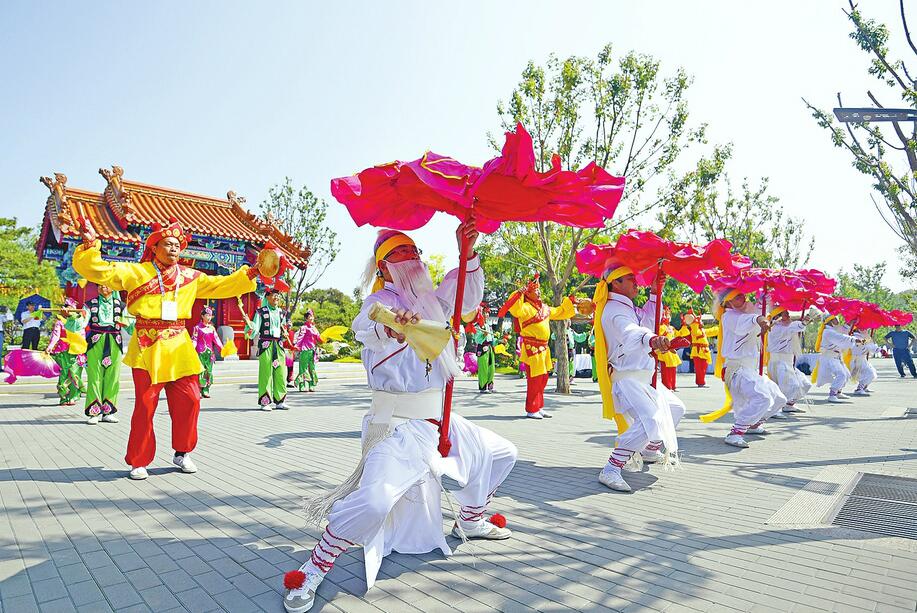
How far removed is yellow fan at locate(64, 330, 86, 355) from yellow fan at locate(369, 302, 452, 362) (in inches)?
408

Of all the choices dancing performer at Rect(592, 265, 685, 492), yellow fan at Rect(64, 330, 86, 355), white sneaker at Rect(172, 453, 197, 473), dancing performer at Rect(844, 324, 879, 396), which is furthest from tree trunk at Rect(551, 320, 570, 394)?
yellow fan at Rect(64, 330, 86, 355)

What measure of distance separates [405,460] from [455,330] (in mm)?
752

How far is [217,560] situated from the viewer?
3.31 m

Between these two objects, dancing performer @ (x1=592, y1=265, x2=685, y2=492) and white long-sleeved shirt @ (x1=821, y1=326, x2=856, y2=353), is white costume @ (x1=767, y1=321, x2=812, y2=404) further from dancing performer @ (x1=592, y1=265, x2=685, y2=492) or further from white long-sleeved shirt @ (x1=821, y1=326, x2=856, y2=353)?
dancing performer @ (x1=592, y1=265, x2=685, y2=492)

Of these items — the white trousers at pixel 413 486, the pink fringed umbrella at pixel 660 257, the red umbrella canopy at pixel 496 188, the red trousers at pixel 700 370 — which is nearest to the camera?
the red umbrella canopy at pixel 496 188

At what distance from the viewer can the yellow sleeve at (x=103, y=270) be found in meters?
4.86

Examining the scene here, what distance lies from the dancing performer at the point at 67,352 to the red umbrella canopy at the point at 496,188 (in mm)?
9964

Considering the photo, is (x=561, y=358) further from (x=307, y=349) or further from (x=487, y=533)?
(x=487, y=533)

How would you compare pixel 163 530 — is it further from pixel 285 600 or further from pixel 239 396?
pixel 239 396

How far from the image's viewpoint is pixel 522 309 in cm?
983

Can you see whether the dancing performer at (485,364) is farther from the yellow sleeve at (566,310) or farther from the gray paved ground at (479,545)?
the gray paved ground at (479,545)

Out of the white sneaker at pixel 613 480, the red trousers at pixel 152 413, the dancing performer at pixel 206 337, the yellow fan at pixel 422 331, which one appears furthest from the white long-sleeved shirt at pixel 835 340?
the dancing performer at pixel 206 337

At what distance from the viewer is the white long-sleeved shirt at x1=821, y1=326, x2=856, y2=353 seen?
12461 millimetres

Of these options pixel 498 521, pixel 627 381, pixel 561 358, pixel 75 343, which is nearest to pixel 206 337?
pixel 75 343
